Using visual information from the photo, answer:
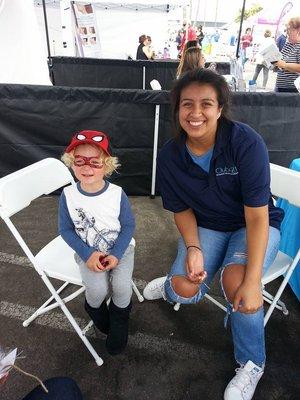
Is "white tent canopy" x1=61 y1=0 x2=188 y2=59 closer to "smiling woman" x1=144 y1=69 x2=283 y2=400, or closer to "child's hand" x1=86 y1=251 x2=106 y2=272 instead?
"smiling woman" x1=144 y1=69 x2=283 y2=400

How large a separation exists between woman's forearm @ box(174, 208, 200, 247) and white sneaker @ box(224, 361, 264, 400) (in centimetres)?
60

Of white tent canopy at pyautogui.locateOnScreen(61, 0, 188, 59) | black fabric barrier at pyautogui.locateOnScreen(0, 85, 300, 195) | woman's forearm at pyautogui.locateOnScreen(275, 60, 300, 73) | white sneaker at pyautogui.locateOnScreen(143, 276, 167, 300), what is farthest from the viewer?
white tent canopy at pyautogui.locateOnScreen(61, 0, 188, 59)

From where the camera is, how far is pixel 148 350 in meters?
1.65

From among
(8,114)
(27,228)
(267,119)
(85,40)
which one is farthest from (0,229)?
(85,40)

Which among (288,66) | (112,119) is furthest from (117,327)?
(288,66)

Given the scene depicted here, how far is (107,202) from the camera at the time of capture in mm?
1431

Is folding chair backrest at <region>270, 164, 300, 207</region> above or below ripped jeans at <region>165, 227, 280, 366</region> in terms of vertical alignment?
above

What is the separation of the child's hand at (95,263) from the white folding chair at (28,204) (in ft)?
0.31

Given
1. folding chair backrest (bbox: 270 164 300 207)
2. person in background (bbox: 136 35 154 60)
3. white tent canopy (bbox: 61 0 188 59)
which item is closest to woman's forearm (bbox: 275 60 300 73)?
folding chair backrest (bbox: 270 164 300 207)

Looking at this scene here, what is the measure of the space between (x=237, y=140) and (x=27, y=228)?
2.14m

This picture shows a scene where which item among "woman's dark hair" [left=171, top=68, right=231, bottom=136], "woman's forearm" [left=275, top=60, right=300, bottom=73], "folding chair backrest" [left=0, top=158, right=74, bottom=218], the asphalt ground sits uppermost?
"woman's dark hair" [left=171, top=68, right=231, bottom=136]

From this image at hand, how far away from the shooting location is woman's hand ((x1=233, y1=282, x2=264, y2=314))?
1258mm

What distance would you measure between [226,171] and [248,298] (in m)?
0.55

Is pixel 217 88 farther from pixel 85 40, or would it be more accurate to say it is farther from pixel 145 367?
pixel 85 40
